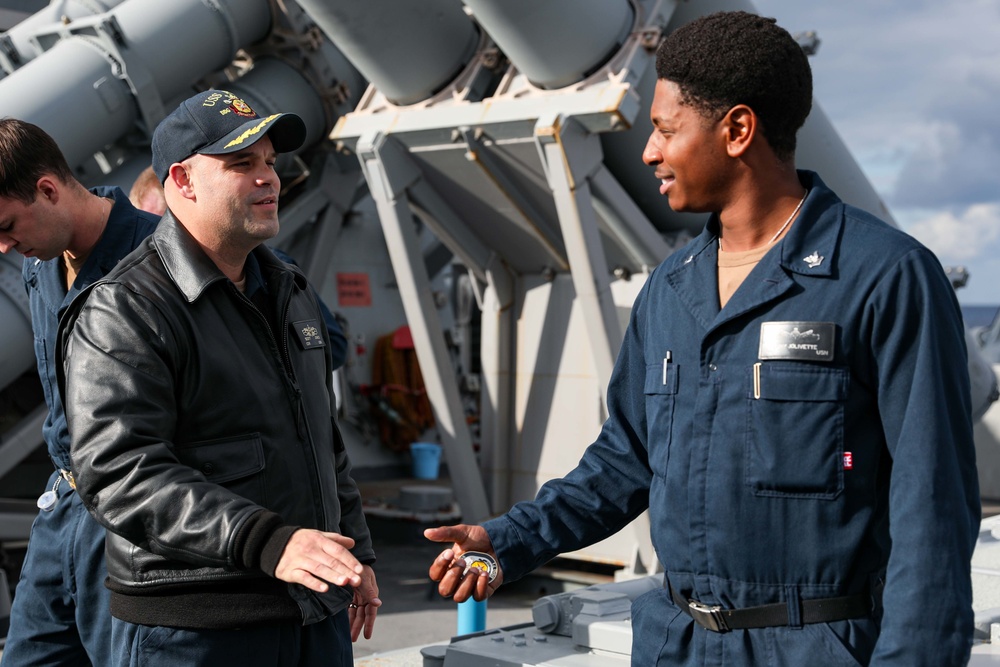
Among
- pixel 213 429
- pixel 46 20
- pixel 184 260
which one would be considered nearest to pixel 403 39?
pixel 46 20

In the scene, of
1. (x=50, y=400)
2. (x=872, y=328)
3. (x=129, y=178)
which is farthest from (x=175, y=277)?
(x=129, y=178)

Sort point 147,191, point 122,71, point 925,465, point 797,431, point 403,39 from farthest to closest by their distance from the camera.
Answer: point 122,71, point 403,39, point 147,191, point 797,431, point 925,465

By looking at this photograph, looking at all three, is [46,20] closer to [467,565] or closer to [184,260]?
[184,260]

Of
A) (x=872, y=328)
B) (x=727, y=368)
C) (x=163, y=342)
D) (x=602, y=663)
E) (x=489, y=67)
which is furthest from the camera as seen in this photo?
(x=489, y=67)


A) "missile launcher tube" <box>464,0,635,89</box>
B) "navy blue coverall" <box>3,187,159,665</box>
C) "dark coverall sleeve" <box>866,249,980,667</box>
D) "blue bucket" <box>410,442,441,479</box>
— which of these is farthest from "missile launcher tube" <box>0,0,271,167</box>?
"dark coverall sleeve" <box>866,249,980,667</box>

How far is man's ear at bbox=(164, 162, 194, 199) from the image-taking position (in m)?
2.27

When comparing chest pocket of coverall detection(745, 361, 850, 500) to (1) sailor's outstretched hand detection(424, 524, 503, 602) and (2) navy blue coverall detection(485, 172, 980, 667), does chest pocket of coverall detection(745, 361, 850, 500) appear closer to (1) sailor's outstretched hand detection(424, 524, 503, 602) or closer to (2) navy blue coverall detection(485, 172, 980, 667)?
(2) navy blue coverall detection(485, 172, 980, 667)

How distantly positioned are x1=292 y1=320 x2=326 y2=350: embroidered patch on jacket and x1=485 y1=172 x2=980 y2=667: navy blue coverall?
78 centimetres

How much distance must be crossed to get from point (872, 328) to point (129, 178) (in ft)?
22.0

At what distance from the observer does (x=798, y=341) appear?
1707 millimetres

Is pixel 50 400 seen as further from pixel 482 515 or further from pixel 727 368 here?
pixel 482 515

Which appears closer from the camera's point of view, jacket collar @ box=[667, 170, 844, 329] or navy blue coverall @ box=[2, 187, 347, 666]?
jacket collar @ box=[667, 170, 844, 329]

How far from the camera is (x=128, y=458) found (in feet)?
6.47

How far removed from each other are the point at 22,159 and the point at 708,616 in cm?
189
